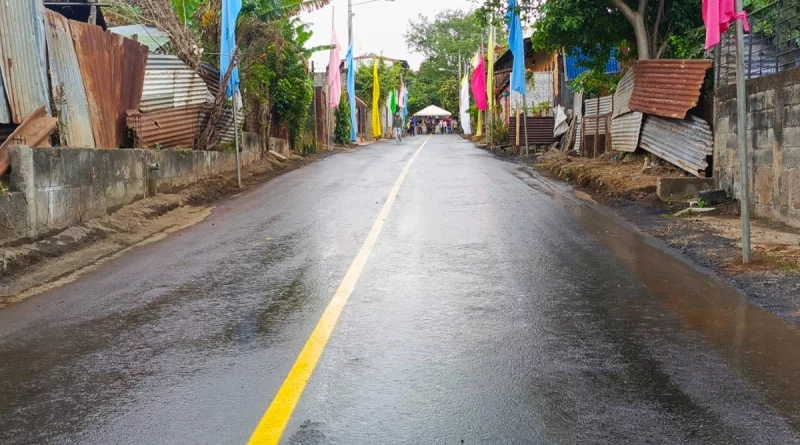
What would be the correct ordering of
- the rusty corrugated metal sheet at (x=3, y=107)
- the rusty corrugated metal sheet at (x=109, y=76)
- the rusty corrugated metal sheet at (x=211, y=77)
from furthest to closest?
the rusty corrugated metal sheet at (x=211, y=77)
the rusty corrugated metal sheet at (x=109, y=76)
the rusty corrugated metal sheet at (x=3, y=107)

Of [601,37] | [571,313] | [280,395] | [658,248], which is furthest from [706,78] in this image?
[280,395]

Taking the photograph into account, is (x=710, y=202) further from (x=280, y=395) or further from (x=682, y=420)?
(x=280, y=395)

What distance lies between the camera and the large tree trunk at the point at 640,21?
15398 millimetres

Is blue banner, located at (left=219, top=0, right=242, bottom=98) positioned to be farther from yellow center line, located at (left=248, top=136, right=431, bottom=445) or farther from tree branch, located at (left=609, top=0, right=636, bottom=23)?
yellow center line, located at (left=248, top=136, right=431, bottom=445)

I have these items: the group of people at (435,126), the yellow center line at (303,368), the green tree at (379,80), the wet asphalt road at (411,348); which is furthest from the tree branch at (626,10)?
the group of people at (435,126)

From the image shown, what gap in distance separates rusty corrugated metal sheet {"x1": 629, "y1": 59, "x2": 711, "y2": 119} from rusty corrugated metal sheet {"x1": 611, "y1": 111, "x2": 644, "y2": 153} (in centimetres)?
39

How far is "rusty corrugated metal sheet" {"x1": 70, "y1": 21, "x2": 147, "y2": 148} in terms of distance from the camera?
426 inches

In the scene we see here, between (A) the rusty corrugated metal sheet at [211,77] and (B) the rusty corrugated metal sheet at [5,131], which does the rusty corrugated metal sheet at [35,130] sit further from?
(A) the rusty corrugated metal sheet at [211,77]

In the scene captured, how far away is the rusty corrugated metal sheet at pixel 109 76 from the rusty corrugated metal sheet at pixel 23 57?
3.39 feet

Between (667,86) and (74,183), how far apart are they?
10.8 meters

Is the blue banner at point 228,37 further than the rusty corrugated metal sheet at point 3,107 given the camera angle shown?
Yes

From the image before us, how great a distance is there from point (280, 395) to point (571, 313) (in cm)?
276

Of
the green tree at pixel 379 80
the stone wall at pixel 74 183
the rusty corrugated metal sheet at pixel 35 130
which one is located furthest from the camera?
the green tree at pixel 379 80

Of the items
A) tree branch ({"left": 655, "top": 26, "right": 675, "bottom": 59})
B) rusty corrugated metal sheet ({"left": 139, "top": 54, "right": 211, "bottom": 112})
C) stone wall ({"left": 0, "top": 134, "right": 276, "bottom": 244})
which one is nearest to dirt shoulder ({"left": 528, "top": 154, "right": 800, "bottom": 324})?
tree branch ({"left": 655, "top": 26, "right": 675, "bottom": 59})
